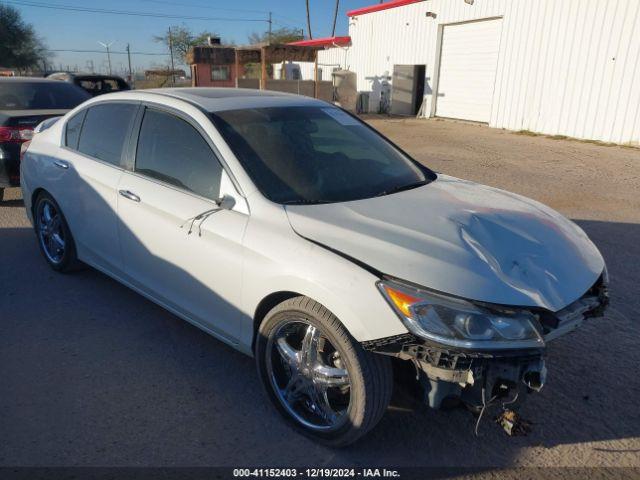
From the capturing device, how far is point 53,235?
4.75m

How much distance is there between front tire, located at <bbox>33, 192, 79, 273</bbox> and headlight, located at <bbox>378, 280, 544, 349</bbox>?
3.38m

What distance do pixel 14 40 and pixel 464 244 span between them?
2320 inches

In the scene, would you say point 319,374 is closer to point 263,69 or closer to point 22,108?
point 22,108

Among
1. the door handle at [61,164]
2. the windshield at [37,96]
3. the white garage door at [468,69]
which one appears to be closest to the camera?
the door handle at [61,164]

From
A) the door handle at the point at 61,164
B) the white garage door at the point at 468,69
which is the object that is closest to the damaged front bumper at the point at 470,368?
the door handle at the point at 61,164

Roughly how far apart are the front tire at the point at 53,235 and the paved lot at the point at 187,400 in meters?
0.15

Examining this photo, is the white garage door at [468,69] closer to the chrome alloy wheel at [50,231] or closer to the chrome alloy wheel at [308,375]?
the chrome alloy wheel at [50,231]

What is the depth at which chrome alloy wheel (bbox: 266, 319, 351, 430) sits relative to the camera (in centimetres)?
254

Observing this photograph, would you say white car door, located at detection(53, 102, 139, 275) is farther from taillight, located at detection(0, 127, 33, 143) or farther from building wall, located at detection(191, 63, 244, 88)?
building wall, located at detection(191, 63, 244, 88)

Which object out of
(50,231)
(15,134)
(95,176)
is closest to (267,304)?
(95,176)

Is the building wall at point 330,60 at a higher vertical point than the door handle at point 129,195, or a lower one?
higher

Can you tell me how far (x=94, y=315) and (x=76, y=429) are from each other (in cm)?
141

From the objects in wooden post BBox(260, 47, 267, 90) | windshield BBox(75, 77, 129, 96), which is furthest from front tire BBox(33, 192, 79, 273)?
wooden post BBox(260, 47, 267, 90)

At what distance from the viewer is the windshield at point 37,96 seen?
25.2ft
